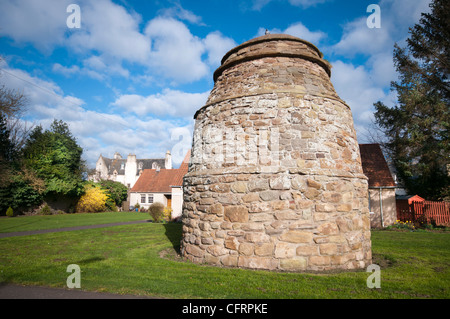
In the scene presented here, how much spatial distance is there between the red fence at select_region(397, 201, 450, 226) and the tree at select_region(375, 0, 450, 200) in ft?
3.45

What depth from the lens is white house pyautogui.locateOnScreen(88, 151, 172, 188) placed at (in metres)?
49.2

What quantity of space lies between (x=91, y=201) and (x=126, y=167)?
2140 cm

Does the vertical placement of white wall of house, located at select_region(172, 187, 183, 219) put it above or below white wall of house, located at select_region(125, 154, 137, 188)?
below

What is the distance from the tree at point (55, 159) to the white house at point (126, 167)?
19865 mm

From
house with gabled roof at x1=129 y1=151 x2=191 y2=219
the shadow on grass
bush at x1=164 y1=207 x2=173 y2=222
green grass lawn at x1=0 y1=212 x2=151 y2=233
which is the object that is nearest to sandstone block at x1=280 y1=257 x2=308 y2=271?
the shadow on grass

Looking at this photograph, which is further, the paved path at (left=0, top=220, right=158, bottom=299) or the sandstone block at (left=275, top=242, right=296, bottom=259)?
the sandstone block at (left=275, top=242, right=296, bottom=259)

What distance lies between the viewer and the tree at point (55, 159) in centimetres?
2472

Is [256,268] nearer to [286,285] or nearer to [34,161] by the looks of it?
[286,285]

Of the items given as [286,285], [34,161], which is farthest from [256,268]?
[34,161]

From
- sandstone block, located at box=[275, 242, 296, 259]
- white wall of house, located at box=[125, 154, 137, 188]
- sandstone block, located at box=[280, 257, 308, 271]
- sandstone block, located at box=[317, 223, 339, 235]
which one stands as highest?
white wall of house, located at box=[125, 154, 137, 188]

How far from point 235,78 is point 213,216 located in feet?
12.4

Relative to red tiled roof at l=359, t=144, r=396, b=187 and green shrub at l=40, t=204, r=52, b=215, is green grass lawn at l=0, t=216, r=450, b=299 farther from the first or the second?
green shrub at l=40, t=204, r=52, b=215

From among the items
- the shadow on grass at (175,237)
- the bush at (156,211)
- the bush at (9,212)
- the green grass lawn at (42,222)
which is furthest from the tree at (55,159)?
the shadow on grass at (175,237)
